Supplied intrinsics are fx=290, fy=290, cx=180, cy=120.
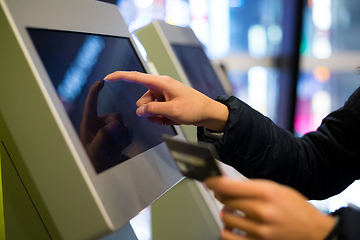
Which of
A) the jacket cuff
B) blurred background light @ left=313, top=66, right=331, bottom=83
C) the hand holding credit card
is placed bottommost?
the jacket cuff

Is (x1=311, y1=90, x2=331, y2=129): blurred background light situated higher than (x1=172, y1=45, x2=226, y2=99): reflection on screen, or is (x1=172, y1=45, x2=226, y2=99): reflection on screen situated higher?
(x1=172, y1=45, x2=226, y2=99): reflection on screen

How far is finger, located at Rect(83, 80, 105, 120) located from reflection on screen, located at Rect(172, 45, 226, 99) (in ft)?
1.86

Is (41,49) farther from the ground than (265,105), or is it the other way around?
(41,49)

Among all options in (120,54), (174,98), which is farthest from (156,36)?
(174,98)

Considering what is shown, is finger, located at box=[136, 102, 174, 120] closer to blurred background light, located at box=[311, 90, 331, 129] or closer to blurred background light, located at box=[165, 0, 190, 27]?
blurred background light, located at box=[165, 0, 190, 27]

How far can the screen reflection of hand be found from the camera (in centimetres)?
56

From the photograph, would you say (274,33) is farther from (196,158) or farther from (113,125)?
(196,158)

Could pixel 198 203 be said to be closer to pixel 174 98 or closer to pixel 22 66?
pixel 174 98

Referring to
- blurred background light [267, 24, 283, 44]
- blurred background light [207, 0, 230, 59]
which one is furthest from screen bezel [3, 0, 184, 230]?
blurred background light [267, 24, 283, 44]

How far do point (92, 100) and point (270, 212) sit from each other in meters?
0.43

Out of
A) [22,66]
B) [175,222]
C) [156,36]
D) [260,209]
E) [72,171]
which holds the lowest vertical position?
[175,222]

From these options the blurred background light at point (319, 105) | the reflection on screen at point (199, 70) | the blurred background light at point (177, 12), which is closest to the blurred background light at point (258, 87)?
the blurred background light at point (319, 105)

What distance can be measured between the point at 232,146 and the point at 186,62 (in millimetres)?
601

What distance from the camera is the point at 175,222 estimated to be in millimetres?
971
